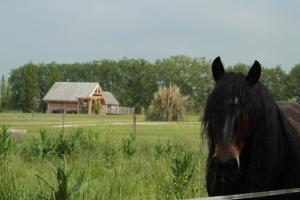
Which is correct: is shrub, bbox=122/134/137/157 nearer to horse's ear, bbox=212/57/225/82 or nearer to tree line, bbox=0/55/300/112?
horse's ear, bbox=212/57/225/82

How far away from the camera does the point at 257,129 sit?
15.2 ft

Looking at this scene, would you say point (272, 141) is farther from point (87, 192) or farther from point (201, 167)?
point (201, 167)

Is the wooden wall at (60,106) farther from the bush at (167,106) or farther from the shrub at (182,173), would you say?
the shrub at (182,173)

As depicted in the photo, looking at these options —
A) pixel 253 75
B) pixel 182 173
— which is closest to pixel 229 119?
pixel 253 75

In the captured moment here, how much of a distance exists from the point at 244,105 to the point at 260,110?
0.96ft

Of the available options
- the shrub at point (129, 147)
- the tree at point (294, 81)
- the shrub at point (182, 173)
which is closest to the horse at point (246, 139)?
the shrub at point (182, 173)

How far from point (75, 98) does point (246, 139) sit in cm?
9585

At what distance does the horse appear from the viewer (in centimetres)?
426

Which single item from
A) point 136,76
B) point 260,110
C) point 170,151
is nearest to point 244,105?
point 260,110

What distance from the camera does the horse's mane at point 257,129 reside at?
4473 millimetres

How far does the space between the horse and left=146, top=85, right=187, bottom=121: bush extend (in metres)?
50.8

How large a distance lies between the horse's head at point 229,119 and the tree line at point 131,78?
89430 millimetres

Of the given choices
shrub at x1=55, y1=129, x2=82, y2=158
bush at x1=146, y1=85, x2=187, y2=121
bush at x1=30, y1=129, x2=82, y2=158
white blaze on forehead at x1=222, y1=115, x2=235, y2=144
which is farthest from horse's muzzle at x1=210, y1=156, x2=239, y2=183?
bush at x1=146, y1=85, x2=187, y2=121

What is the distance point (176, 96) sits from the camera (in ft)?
184
